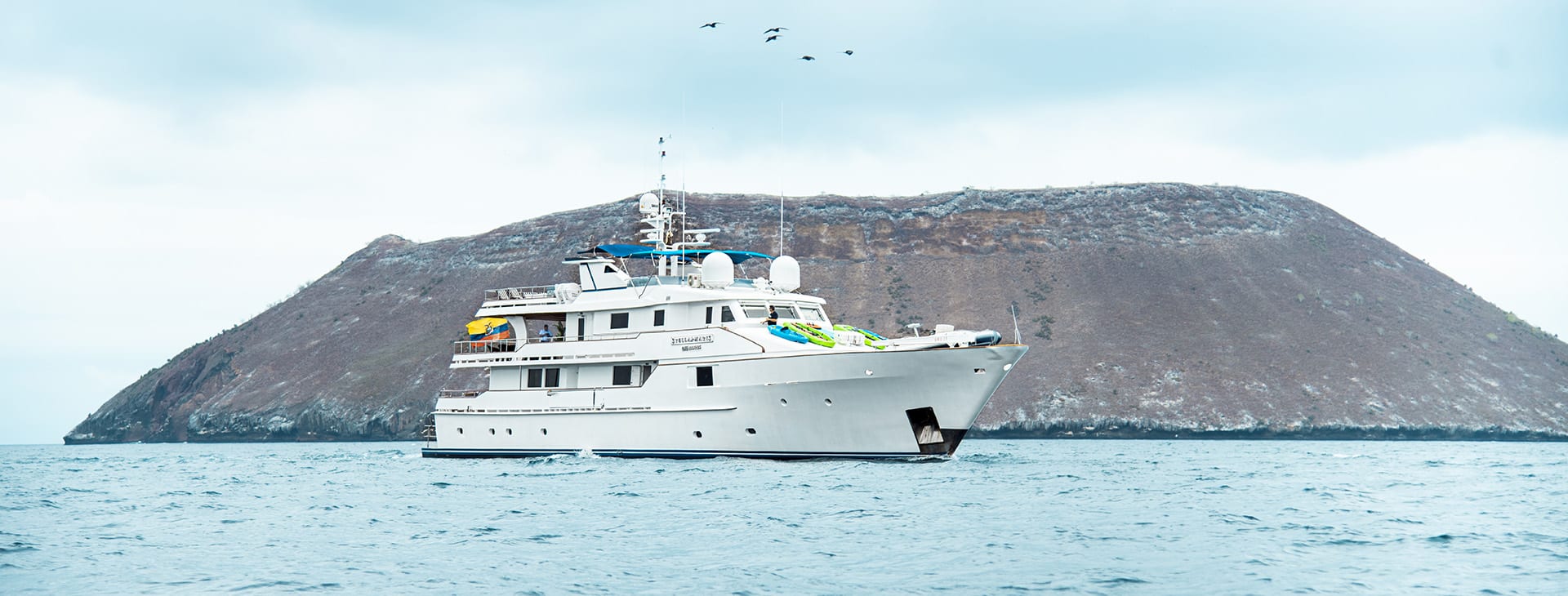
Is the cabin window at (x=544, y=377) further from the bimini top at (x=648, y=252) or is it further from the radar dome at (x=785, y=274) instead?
the radar dome at (x=785, y=274)

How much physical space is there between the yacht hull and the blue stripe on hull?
1.7 inches

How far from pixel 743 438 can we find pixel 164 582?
781 inches

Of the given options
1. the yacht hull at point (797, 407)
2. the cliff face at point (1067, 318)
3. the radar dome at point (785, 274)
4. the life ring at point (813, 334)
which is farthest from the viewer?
the cliff face at point (1067, 318)

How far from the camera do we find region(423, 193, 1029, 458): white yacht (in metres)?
32.4

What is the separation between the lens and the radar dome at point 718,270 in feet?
120

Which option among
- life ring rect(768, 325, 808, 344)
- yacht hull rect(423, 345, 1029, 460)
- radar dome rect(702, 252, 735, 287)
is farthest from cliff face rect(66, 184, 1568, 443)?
life ring rect(768, 325, 808, 344)

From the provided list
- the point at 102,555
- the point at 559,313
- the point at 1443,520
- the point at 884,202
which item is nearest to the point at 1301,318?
the point at 884,202

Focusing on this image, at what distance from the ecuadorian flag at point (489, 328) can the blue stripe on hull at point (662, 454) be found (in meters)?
3.75

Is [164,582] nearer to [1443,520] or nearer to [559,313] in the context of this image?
[1443,520]

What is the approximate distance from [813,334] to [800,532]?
15.4 m

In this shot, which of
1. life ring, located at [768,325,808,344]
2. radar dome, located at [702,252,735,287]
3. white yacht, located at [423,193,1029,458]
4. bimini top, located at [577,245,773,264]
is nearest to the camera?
white yacht, located at [423,193,1029,458]

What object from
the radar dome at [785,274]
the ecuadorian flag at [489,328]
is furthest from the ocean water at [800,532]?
the ecuadorian flag at [489,328]

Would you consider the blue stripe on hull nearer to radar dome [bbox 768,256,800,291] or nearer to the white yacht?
the white yacht

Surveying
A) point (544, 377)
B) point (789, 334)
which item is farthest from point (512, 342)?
point (789, 334)
